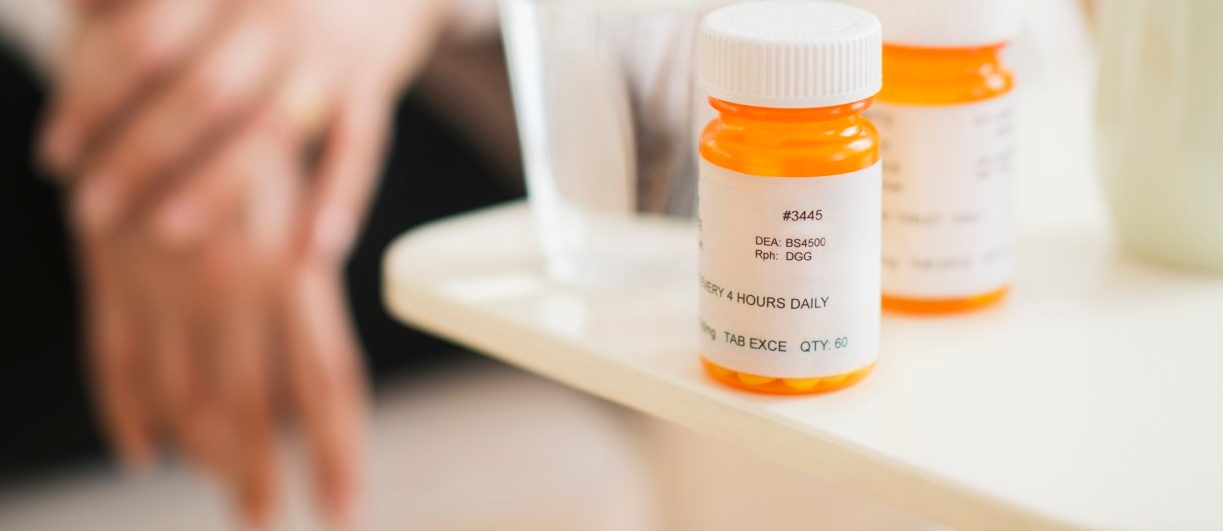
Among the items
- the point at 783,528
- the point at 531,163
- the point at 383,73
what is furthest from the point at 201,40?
the point at 783,528

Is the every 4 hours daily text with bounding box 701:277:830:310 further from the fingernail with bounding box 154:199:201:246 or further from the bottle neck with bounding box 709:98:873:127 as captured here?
the fingernail with bounding box 154:199:201:246

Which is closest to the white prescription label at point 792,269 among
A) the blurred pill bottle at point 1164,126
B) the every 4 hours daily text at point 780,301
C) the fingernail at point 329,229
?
the every 4 hours daily text at point 780,301

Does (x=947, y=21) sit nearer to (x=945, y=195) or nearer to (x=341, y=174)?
(x=945, y=195)

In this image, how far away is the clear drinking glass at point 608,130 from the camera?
16.6 inches

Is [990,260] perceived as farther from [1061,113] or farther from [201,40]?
[201,40]

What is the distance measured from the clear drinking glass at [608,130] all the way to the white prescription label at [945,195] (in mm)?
68

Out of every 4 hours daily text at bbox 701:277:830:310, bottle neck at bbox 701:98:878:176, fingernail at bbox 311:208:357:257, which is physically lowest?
fingernail at bbox 311:208:357:257

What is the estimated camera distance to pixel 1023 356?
1.26ft

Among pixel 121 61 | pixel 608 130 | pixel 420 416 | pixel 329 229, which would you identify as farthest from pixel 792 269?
Answer: pixel 420 416

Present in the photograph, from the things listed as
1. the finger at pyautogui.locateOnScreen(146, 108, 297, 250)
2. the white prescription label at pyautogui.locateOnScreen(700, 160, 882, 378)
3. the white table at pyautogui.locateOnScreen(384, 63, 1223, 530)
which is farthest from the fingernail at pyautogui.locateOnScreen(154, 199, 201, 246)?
the white prescription label at pyautogui.locateOnScreen(700, 160, 882, 378)

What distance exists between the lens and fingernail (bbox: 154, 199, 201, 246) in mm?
657

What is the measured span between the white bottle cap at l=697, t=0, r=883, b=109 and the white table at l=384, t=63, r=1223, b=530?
0.28ft

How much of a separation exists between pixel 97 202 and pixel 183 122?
0.06 metres

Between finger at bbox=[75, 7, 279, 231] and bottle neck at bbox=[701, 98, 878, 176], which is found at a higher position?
bottle neck at bbox=[701, 98, 878, 176]
